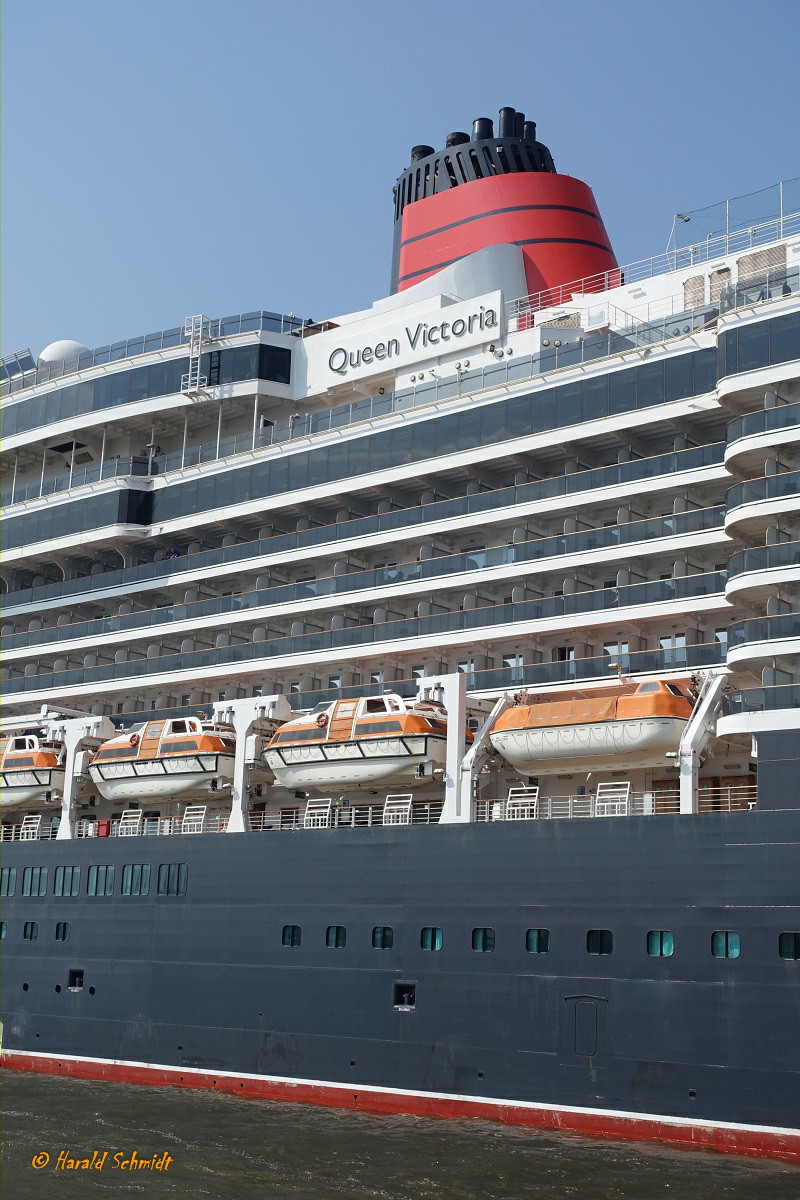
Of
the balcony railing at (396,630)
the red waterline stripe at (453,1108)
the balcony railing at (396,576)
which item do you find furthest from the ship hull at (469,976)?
the balcony railing at (396,576)

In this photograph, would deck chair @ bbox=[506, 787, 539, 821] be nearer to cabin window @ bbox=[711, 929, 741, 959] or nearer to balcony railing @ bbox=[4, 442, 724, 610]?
cabin window @ bbox=[711, 929, 741, 959]

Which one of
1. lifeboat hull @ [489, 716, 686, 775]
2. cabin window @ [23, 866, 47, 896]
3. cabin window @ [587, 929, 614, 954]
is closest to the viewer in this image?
cabin window @ [587, 929, 614, 954]

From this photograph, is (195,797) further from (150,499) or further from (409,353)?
(409,353)

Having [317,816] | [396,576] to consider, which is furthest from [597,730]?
[396,576]

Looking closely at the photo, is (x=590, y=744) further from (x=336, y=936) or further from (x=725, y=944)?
(x=336, y=936)

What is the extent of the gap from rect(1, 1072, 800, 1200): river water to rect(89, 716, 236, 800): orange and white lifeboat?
8.47 m

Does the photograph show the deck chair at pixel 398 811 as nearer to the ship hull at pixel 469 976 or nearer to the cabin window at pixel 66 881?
the ship hull at pixel 469 976

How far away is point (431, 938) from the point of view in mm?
27438

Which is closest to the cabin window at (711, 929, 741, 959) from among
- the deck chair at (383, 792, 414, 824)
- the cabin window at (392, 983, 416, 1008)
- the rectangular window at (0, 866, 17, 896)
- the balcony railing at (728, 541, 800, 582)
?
the cabin window at (392, 983, 416, 1008)

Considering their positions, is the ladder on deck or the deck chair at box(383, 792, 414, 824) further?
the ladder on deck

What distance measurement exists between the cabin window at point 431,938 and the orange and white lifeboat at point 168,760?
26.8 ft

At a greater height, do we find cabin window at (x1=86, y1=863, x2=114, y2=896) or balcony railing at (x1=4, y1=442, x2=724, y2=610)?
balcony railing at (x1=4, y1=442, x2=724, y2=610)

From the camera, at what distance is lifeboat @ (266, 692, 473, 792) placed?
98.5ft

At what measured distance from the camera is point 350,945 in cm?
2853
